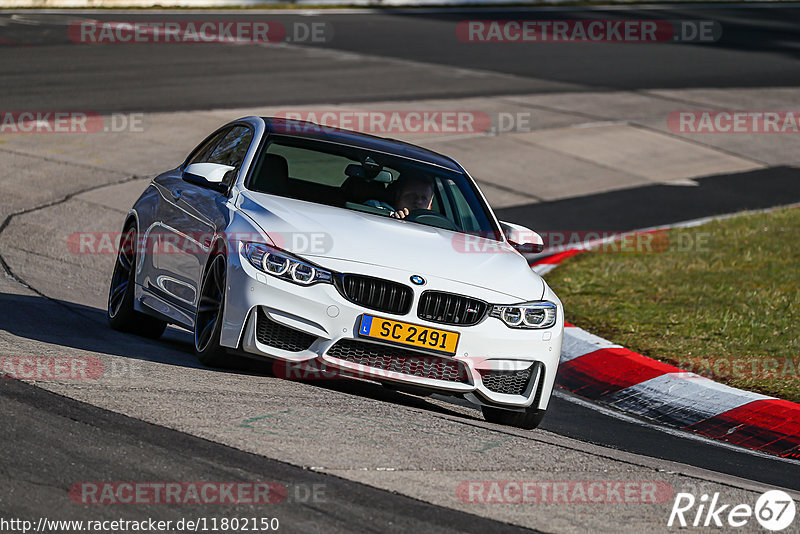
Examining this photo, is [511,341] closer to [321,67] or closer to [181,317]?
[181,317]

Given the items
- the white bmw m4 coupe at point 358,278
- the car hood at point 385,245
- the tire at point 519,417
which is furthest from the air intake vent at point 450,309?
the tire at point 519,417

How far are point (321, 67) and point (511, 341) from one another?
1824 cm

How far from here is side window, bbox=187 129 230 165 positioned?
8609 millimetres

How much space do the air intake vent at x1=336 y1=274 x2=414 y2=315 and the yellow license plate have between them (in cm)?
7

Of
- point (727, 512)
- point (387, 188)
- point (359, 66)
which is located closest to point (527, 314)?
point (387, 188)

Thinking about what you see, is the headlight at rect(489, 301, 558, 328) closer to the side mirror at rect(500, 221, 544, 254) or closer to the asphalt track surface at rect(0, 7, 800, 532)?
the asphalt track surface at rect(0, 7, 800, 532)

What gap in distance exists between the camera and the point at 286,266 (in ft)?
21.3

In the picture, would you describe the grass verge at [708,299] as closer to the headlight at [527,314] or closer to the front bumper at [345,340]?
the headlight at [527,314]

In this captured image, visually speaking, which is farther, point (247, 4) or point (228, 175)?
point (247, 4)

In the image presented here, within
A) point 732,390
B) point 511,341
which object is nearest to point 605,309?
point 732,390

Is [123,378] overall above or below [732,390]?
above

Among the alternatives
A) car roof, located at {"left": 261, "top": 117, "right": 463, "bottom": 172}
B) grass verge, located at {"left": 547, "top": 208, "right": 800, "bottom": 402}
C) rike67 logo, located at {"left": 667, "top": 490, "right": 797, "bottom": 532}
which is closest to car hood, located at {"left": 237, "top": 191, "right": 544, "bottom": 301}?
car roof, located at {"left": 261, "top": 117, "right": 463, "bottom": 172}

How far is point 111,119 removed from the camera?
17641 mm

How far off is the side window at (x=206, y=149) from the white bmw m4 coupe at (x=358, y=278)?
2.02ft
